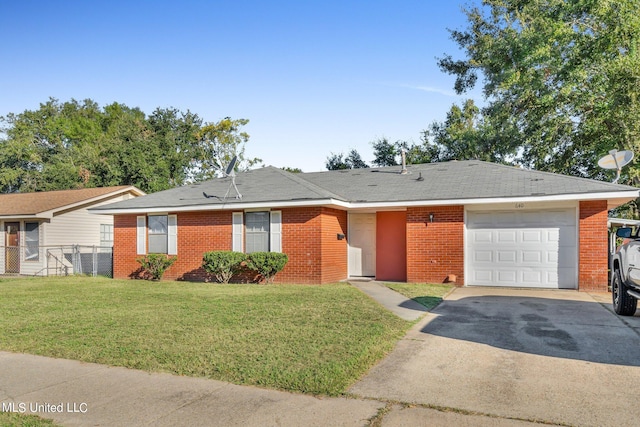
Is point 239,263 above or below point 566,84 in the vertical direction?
below

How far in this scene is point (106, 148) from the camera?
40.5m

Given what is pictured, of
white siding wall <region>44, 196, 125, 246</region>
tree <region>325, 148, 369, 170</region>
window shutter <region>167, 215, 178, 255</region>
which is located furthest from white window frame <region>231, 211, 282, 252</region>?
tree <region>325, 148, 369, 170</region>

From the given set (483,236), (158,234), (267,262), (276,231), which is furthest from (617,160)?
(158,234)

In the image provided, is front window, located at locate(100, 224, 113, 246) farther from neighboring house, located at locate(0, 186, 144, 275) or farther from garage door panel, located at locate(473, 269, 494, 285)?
garage door panel, located at locate(473, 269, 494, 285)

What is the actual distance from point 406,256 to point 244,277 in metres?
5.13

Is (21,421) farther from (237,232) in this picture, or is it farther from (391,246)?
(391,246)

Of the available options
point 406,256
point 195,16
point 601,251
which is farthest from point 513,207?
point 195,16

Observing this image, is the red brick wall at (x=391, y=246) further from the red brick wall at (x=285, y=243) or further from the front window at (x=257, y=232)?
the front window at (x=257, y=232)

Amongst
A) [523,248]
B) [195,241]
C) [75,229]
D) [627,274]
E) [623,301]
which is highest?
[75,229]

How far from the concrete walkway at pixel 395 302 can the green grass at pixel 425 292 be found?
7.5 inches

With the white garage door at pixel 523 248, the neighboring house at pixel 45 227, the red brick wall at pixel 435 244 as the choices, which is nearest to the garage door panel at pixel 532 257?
the white garage door at pixel 523 248

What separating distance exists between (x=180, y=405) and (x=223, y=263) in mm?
10413

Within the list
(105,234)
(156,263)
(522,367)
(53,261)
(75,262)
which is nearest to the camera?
(522,367)

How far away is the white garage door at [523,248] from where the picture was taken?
43.3ft
